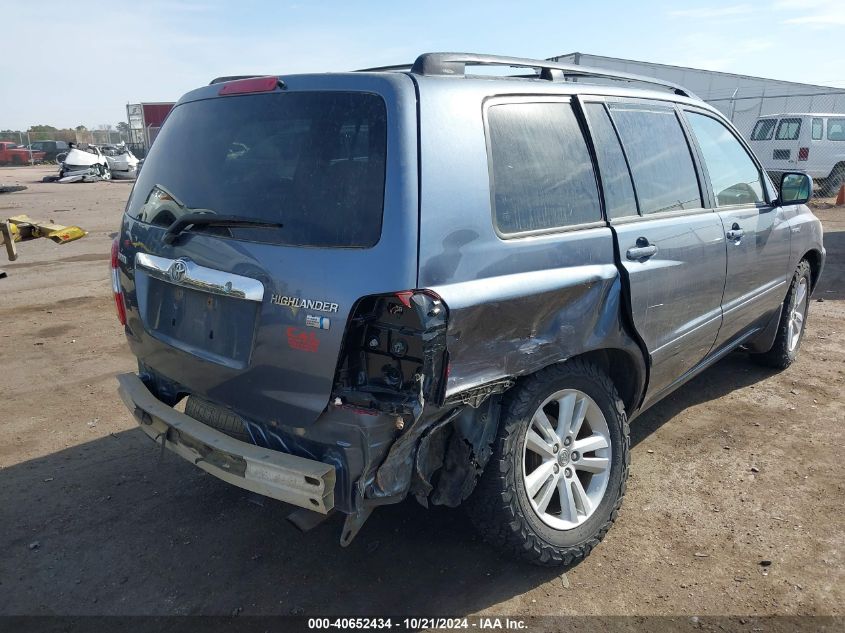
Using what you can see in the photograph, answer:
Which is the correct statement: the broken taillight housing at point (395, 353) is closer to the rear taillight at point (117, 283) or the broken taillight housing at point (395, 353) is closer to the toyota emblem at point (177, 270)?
the toyota emblem at point (177, 270)

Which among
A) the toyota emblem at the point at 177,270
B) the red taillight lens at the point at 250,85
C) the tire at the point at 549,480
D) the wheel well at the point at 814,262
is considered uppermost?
the red taillight lens at the point at 250,85

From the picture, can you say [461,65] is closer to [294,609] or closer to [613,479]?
[613,479]

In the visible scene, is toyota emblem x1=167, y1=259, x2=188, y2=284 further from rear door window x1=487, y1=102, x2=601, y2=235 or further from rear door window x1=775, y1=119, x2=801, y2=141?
rear door window x1=775, y1=119, x2=801, y2=141

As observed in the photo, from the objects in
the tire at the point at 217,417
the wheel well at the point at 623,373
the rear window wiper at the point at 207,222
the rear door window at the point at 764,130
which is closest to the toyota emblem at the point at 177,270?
the rear window wiper at the point at 207,222

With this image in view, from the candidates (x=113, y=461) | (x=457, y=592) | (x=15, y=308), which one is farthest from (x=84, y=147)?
(x=457, y=592)

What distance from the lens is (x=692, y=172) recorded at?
3787 millimetres

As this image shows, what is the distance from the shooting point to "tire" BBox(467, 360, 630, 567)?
2.64 m

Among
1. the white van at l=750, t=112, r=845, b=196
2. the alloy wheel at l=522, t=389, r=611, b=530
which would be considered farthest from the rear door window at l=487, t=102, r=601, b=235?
the white van at l=750, t=112, r=845, b=196

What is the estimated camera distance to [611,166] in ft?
10.3

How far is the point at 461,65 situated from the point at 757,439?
2990mm

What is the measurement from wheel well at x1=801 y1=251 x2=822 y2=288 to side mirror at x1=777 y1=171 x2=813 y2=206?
0.89m

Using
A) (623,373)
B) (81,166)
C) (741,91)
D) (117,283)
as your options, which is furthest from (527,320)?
(81,166)

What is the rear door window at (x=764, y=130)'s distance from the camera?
56.5 feet

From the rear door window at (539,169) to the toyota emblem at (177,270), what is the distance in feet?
3.99
